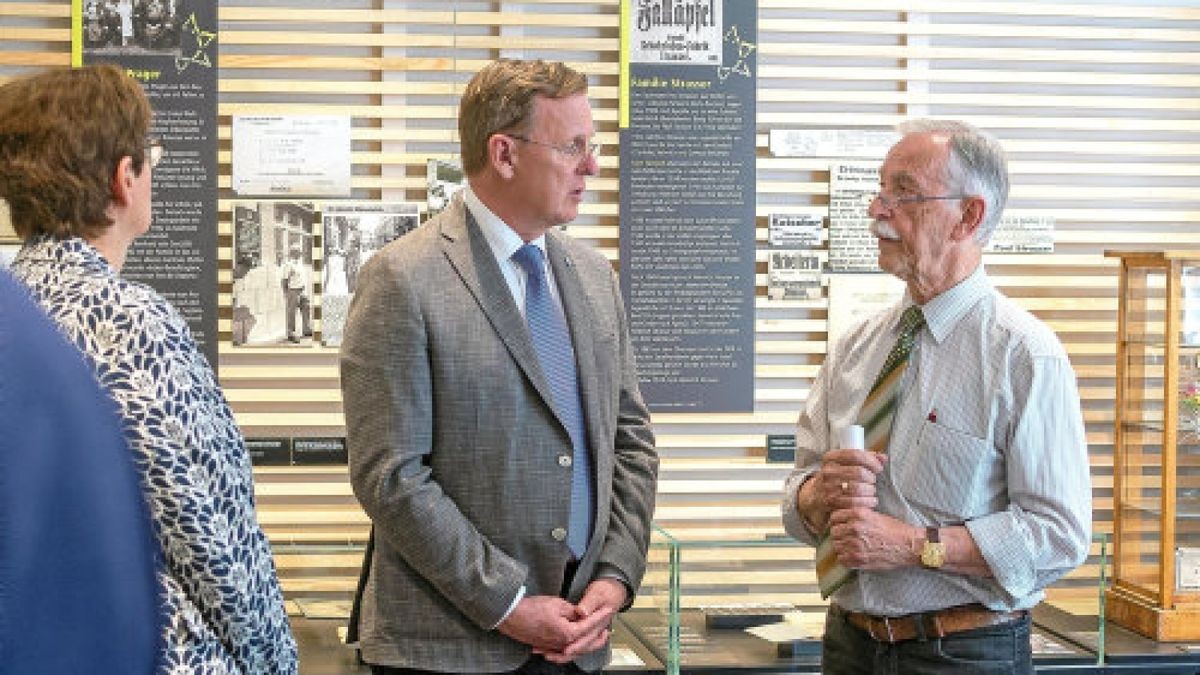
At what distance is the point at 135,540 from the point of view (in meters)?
2.45

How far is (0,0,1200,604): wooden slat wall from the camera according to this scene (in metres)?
6.09

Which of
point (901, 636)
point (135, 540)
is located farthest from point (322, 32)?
point (135, 540)

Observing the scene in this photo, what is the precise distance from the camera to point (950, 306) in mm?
3973

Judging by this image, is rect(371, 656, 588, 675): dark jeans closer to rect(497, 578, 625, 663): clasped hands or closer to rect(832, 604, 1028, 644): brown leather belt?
rect(497, 578, 625, 663): clasped hands

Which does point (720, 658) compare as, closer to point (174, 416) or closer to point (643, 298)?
point (643, 298)

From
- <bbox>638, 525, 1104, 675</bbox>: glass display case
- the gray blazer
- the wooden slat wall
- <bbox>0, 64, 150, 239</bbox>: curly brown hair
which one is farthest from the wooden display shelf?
<bbox>0, 64, 150, 239</bbox>: curly brown hair

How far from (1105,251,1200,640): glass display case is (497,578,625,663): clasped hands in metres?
2.70

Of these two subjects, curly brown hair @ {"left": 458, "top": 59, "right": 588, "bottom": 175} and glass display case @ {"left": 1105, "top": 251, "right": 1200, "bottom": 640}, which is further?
glass display case @ {"left": 1105, "top": 251, "right": 1200, "bottom": 640}

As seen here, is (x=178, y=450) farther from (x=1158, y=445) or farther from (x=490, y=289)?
(x=1158, y=445)

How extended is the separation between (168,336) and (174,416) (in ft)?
0.50

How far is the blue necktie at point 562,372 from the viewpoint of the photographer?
12.7ft

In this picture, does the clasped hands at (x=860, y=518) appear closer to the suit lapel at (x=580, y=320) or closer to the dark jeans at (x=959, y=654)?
the dark jeans at (x=959, y=654)

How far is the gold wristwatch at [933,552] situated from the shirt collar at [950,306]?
1.54 feet

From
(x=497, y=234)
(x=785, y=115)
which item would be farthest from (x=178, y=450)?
(x=785, y=115)
